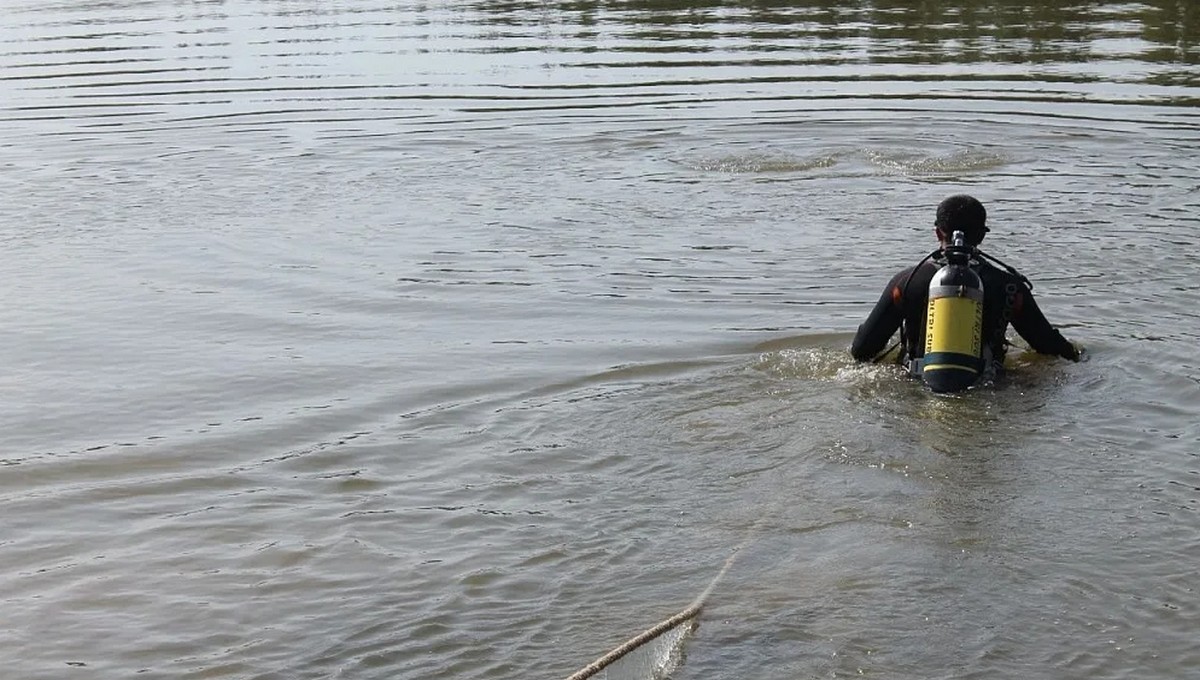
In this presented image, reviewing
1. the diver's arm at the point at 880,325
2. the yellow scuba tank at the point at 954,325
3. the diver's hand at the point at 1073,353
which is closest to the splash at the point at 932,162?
the diver's hand at the point at 1073,353

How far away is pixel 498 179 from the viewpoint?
46.0ft

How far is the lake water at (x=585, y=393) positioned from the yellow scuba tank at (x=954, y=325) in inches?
6.8

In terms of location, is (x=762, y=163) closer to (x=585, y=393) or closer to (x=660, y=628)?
(x=585, y=393)

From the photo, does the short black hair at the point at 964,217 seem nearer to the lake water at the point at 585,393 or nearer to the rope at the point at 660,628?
the lake water at the point at 585,393

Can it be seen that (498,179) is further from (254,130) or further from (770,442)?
(770,442)

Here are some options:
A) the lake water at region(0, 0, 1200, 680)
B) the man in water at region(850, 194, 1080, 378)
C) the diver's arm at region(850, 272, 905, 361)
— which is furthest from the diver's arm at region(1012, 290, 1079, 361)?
the diver's arm at region(850, 272, 905, 361)

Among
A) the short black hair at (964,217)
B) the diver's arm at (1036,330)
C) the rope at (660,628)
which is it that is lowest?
the rope at (660,628)

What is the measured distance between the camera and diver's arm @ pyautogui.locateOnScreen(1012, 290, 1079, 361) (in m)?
7.82

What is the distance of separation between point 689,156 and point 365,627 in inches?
378

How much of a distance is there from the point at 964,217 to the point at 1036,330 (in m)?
0.80

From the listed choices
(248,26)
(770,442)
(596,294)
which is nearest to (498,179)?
(596,294)

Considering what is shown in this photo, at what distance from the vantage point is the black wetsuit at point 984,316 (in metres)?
7.66

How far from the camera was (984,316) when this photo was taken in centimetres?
767

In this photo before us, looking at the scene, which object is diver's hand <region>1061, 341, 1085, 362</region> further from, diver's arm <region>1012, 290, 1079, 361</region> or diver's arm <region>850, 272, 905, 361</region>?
diver's arm <region>850, 272, 905, 361</region>
